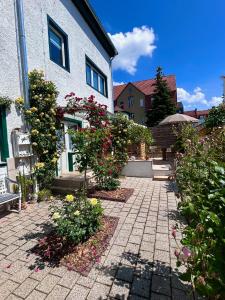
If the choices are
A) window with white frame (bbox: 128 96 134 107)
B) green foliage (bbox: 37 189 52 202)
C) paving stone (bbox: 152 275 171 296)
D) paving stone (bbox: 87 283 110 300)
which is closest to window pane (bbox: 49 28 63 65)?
green foliage (bbox: 37 189 52 202)

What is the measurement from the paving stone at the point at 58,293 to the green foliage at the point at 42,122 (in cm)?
330

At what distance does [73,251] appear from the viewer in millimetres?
2574

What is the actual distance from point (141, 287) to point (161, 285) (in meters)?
0.22

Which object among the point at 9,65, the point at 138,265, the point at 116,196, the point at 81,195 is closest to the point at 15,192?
the point at 81,195

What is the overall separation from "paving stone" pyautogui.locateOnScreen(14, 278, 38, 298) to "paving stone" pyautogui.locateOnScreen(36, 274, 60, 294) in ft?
0.23

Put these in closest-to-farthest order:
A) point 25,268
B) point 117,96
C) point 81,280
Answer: point 81,280
point 25,268
point 117,96

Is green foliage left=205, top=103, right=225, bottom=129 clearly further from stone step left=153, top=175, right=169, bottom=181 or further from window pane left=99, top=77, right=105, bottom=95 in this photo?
window pane left=99, top=77, right=105, bottom=95

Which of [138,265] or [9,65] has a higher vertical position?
[9,65]

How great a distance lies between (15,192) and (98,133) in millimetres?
2401

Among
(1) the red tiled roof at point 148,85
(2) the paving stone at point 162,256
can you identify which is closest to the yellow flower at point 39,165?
(2) the paving stone at point 162,256

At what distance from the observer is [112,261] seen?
95.6 inches

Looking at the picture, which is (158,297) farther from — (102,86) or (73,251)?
(102,86)

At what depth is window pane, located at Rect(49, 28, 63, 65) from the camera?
6.06 meters

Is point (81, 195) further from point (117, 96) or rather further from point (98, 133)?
point (117, 96)
